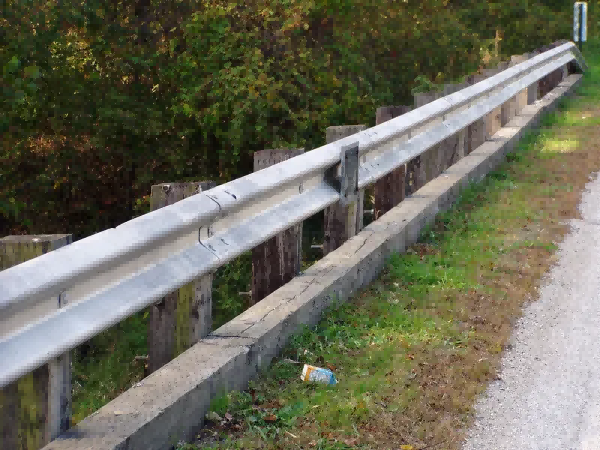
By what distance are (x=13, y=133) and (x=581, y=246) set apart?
1189cm

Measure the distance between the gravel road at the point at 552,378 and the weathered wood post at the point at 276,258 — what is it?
1.19 m

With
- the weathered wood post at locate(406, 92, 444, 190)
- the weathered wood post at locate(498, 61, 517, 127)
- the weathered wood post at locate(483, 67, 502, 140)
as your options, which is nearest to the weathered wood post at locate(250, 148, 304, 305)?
the weathered wood post at locate(406, 92, 444, 190)

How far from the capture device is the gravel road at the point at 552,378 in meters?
3.87

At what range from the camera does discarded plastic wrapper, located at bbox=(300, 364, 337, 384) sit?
427 cm

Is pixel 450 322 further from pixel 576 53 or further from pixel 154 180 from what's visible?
pixel 576 53

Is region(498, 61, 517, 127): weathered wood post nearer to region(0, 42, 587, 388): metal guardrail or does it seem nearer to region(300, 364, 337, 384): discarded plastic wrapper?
region(0, 42, 587, 388): metal guardrail

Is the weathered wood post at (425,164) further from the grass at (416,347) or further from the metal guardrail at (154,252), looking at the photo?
the metal guardrail at (154,252)

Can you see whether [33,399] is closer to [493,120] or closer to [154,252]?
[154,252]

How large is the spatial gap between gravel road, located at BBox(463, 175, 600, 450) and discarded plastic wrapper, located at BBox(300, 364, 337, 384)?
2.03 ft

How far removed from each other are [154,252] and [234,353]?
1.85ft

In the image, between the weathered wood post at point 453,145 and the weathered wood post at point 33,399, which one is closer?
the weathered wood post at point 33,399

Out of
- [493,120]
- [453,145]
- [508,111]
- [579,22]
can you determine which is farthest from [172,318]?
[579,22]

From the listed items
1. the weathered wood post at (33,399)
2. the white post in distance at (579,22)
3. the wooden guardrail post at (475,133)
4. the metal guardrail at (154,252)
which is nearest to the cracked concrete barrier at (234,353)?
the weathered wood post at (33,399)

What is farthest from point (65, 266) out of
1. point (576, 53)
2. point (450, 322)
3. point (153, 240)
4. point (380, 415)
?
point (576, 53)
